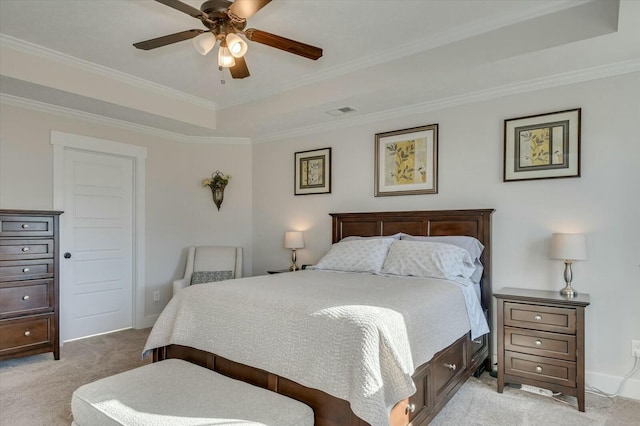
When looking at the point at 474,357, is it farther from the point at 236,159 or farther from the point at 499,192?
the point at 236,159

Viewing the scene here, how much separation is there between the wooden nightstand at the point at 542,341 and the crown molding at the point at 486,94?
166 cm

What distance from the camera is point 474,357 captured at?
289cm

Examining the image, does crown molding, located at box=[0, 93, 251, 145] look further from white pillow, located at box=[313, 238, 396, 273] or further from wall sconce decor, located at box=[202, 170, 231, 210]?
white pillow, located at box=[313, 238, 396, 273]

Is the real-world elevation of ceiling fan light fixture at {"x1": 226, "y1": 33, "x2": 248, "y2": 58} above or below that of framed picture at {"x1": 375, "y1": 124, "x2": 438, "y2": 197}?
above

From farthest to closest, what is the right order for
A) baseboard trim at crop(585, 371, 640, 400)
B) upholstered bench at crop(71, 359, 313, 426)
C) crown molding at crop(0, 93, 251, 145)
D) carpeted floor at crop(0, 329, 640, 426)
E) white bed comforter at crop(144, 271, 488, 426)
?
1. crown molding at crop(0, 93, 251, 145)
2. baseboard trim at crop(585, 371, 640, 400)
3. carpeted floor at crop(0, 329, 640, 426)
4. white bed comforter at crop(144, 271, 488, 426)
5. upholstered bench at crop(71, 359, 313, 426)

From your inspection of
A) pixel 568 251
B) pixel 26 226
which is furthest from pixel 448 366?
pixel 26 226

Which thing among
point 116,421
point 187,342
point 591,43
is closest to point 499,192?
point 591,43

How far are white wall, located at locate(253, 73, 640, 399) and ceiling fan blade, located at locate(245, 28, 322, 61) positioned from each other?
167 cm

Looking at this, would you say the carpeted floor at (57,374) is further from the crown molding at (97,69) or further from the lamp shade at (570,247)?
the lamp shade at (570,247)

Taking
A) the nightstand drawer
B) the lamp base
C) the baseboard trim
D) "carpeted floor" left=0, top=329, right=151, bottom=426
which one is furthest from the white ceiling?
"carpeted floor" left=0, top=329, right=151, bottom=426

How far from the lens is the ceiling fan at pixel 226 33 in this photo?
6.59 feet

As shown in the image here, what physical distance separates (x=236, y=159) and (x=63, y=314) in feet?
8.64

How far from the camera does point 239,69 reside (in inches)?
103

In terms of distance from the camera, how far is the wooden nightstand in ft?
8.23
